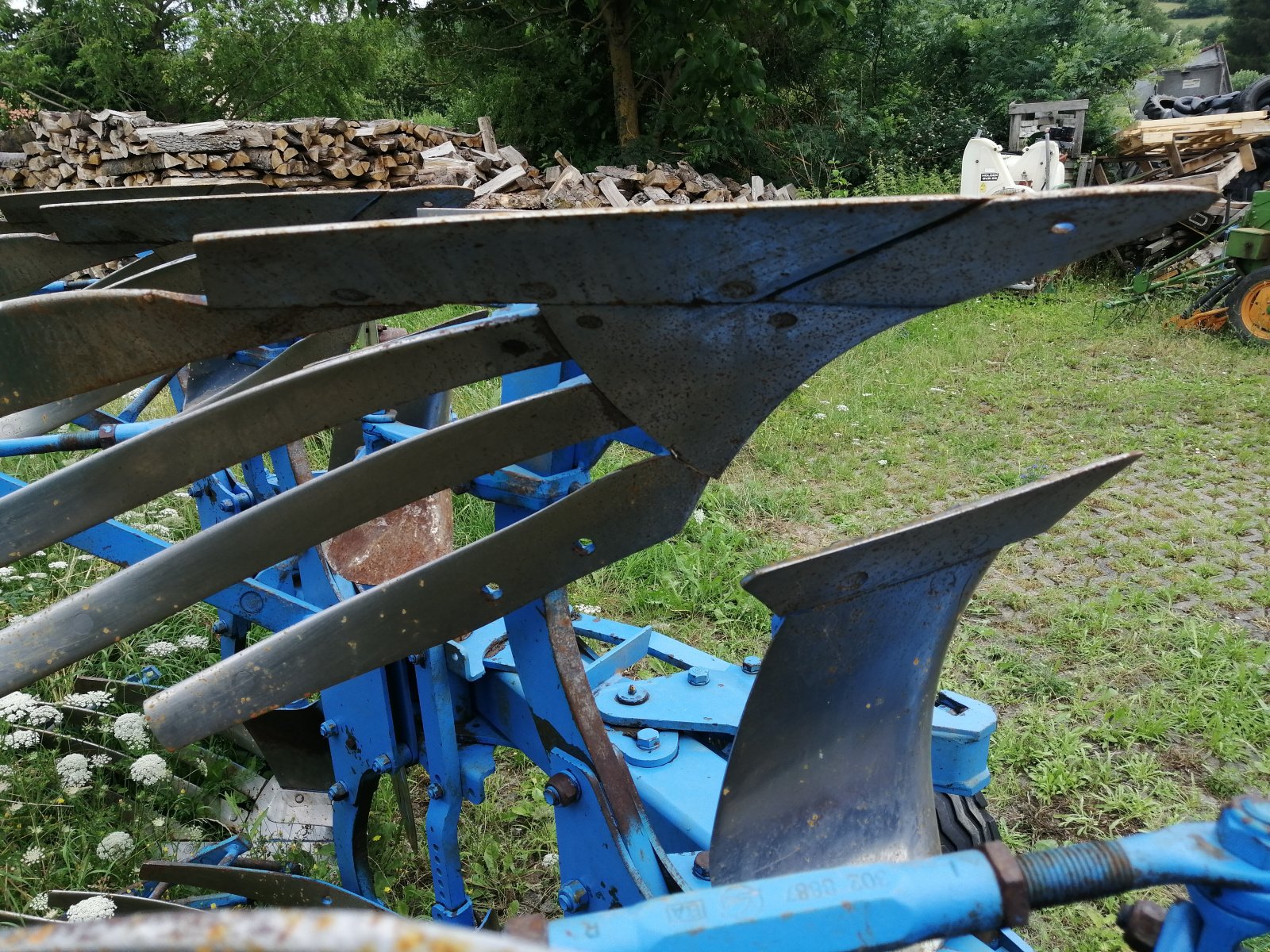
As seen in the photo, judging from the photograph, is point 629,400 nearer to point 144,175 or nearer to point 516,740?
point 516,740

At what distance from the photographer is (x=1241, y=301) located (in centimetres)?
685

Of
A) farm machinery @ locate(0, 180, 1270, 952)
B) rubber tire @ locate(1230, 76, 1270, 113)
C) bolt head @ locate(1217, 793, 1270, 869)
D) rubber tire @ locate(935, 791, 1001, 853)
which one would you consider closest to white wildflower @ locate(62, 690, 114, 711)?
farm machinery @ locate(0, 180, 1270, 952)

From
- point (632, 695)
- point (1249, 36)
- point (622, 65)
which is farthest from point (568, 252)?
point (1249, 36)

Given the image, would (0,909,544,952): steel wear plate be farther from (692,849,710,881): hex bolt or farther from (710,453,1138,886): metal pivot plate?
(692,849,710,881): hex bolt

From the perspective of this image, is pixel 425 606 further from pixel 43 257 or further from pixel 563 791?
pixel 43 257

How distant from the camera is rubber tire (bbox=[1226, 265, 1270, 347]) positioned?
6734mm

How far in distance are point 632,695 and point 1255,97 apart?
1459cm

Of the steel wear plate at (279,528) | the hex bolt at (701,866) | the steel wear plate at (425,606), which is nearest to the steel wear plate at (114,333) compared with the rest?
the steel wear plate at (279,528)

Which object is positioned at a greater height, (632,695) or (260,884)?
(632,695)

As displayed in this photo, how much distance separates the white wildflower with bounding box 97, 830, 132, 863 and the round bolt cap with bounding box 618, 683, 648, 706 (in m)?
1.48

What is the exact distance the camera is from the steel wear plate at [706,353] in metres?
0.95

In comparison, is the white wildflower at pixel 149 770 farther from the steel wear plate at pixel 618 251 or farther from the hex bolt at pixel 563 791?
the steel wear plate at pixel 618 251

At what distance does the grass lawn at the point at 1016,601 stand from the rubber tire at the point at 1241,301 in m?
0.19

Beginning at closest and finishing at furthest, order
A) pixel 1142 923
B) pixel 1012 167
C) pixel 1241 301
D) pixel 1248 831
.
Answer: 1. pixel 1248 831
2. pixel 1142 923
3. pixel 1241 301
4. pixel 1012 167
